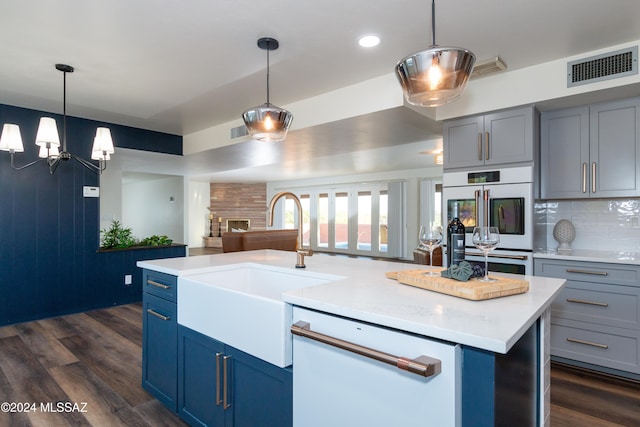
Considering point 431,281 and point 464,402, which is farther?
point 431,281

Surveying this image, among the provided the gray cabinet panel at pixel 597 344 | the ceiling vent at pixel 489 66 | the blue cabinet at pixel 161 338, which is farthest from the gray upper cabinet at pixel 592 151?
the blue cabinet at pixel 161 338

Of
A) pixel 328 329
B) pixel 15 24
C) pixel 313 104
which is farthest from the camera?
pixel 313 104

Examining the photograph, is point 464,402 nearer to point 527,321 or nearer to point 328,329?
point 527,321

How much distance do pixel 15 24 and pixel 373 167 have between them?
22.9 feet

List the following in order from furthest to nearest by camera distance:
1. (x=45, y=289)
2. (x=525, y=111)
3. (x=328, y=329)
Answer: (x=45, y=289)
(x=525, y=111)
(x=328, y=329)

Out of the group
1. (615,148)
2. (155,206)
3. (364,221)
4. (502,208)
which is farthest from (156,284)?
(155,206)

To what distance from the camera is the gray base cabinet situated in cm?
259

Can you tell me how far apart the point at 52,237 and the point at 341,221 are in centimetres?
711

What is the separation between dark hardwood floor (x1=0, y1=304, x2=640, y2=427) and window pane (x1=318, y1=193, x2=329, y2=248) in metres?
7.29

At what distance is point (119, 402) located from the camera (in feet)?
7.52

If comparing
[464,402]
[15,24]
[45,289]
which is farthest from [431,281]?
[45,289]

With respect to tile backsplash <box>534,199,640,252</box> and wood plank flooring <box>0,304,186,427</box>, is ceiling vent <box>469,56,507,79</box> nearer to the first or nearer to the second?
tile backsplash <box>534,199,640,252</box>

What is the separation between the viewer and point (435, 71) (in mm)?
1465

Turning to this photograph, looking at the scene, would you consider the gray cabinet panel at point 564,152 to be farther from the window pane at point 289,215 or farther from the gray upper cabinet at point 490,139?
the window pane at point 289,215
